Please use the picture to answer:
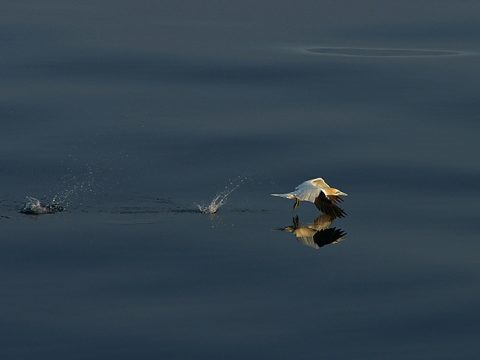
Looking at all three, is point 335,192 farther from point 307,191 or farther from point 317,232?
point 317,232

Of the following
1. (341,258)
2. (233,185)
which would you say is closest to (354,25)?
(233,185)

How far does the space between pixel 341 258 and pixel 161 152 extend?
5069mm

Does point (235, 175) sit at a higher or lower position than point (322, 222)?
higher

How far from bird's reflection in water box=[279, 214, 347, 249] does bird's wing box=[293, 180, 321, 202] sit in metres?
0.30

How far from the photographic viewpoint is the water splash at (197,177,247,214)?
20.0m

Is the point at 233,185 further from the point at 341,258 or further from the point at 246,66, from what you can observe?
the point at 246,66

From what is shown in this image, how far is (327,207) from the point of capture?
19.9m

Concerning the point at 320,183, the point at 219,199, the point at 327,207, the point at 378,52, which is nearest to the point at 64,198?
the point at 219,199

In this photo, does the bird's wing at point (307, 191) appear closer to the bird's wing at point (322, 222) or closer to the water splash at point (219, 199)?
the bird's wing at point (322, 222)

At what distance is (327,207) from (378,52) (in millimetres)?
10115

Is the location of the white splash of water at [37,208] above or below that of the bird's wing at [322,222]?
above

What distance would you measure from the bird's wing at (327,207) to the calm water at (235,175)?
0.15 meters

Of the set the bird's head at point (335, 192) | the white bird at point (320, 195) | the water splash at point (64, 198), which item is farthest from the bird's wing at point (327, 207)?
the water splash at point (64, 198)

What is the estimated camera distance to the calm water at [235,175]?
52.5ft
